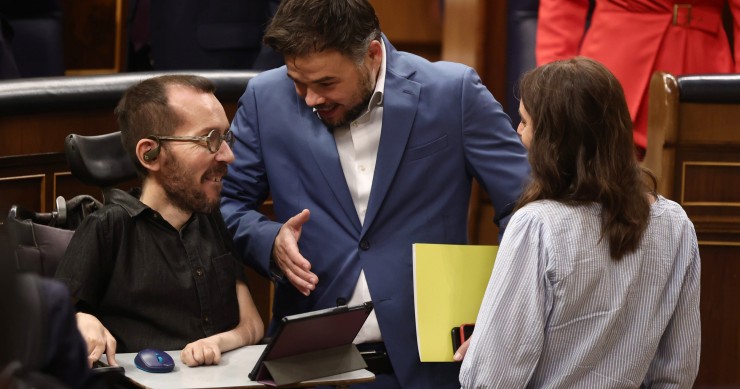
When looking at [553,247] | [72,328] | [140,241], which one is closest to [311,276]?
[140,241]

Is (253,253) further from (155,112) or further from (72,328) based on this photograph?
(72,328)

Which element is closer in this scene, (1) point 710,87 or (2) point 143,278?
(2) point 143,278

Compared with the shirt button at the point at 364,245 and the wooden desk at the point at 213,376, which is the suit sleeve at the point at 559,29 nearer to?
the shirt button at the point at 364,245

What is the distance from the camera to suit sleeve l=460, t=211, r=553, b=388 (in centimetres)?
208

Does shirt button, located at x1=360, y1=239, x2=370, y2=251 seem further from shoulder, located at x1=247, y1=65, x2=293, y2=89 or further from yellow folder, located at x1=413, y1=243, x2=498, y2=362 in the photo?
shoulder, located at x1=247, y1=65, x2=293, y2=89

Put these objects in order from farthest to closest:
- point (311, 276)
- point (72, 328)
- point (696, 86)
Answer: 1. point (696, 86)
2. point (311, 276)
3. point (72, 328)

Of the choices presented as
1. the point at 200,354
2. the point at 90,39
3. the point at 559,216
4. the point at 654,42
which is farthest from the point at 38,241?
the point at 90,39

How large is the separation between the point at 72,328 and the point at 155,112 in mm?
964

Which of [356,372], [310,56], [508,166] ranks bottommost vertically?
[356,372]

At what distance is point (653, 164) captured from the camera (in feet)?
10.6

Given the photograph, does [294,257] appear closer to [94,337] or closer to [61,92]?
[94,337]

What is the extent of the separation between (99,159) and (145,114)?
8.9 inches

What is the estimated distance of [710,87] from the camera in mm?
3131

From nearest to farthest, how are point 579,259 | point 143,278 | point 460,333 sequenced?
point 579,259 → point 460,333 → point 143,278
